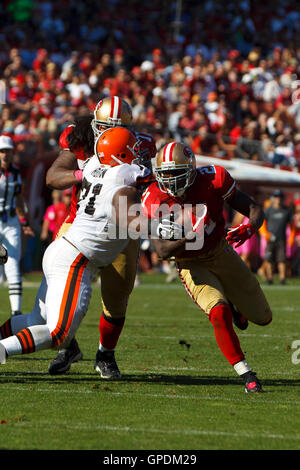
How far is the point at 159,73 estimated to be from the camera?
21047mm

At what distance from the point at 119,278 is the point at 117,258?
0.44 feet

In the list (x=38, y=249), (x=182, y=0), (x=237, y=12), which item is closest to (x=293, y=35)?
(x=237, y=12)

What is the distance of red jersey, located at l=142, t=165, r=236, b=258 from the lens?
18.7 feet

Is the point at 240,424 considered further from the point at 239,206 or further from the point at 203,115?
the point at 203,115

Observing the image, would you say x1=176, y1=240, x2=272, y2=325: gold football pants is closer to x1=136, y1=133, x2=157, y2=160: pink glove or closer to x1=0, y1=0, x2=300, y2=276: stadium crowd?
x1=136, y1=133, x2=157, y2=160: pink glove

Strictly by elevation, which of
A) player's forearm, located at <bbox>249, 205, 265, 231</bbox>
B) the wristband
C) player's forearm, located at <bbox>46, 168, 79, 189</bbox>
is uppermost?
player's forearm, located at <bbox>46, 168, 79, 189</bbox>

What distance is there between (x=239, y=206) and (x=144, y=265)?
13590 mm

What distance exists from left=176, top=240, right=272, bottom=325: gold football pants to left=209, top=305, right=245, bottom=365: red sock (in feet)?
0.80

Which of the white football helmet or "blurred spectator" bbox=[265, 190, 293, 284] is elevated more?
the white football helmet

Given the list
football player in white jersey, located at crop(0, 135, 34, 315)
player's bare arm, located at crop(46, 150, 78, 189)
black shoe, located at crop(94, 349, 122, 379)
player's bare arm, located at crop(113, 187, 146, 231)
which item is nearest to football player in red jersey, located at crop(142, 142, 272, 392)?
player's bare arm, located at crop(113, 187, 146, 231)

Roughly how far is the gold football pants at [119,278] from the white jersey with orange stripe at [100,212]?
18.8 inches

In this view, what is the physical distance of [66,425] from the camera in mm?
4496

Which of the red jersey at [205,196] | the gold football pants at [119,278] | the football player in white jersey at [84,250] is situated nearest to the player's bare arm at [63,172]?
the football player in white jersey at [84,250]

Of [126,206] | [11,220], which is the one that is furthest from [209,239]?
[11,220]
